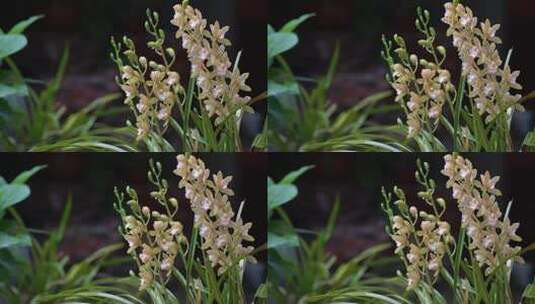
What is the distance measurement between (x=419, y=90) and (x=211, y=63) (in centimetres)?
51

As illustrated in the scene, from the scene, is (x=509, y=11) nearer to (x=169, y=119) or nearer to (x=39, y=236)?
(x=169, y=119)

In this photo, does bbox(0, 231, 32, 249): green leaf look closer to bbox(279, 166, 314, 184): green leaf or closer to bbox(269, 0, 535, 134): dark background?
bbox(279, 166, 314, 184): green leaf

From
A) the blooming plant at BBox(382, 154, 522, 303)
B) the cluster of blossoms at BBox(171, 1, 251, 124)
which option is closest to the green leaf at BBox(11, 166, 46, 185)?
the cluster of blossoms at BBox(171, 1, 251, 124)

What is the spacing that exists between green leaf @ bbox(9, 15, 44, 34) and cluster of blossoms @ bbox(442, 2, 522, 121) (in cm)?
101

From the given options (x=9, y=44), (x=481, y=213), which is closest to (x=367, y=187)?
(x=481, y=213)

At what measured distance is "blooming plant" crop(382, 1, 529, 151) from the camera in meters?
2.18

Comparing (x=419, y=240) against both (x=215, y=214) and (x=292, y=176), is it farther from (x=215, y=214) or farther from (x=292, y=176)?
(x=215, y=214)

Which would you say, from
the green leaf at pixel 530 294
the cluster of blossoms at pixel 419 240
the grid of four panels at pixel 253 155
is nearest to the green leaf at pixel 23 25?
the grid of four panels at pixel 253 155

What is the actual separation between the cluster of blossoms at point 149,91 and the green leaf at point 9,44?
10.6 inches

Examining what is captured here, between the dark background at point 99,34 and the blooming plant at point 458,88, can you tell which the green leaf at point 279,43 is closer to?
the dark background at point 99,34

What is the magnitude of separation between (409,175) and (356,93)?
0.24m

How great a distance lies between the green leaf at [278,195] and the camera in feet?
7.38

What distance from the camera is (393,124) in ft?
7.31

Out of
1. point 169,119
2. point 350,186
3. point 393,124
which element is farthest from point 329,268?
point 169,119
